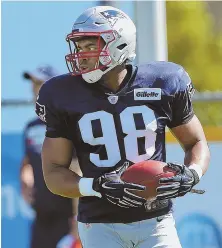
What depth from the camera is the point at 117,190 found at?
356 cm

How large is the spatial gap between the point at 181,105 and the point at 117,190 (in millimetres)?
557

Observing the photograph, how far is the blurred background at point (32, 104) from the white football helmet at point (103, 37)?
5.51 feet

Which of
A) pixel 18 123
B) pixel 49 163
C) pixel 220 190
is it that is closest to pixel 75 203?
pixel 18 123

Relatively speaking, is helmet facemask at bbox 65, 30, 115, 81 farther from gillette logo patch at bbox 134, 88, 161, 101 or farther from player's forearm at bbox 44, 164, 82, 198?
player's forearm at bbox 44, 164, 82, 198

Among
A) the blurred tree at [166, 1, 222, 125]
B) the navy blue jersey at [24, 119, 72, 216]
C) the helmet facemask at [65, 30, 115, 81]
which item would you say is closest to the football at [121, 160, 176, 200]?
the helmet facemask at [65, 30, 115, 81]

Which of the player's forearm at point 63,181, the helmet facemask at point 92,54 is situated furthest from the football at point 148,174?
the helmet facemask at point 92,54

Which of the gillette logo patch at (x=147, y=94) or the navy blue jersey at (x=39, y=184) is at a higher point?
the gillette logo patch at (x=147, y=94)

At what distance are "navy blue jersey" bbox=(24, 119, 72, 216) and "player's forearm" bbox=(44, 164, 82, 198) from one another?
2.23 meters

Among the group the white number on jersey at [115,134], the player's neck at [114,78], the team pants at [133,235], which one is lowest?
the team pants at [133,235]

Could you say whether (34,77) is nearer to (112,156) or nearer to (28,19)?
(28,19)

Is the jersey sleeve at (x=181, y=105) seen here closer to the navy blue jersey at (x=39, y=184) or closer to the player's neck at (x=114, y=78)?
the player's neck at (x=114, y=78)

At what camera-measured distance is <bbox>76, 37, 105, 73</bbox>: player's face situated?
3822mm

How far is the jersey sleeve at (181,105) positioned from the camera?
12.7ft

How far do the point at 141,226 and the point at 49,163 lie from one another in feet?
1.62
